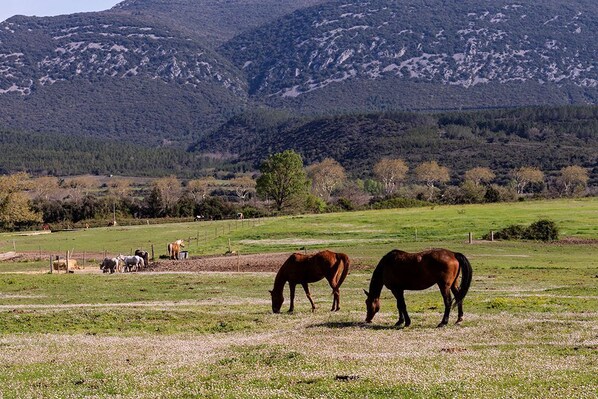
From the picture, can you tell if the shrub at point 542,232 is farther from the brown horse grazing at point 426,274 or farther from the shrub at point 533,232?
the brown horse grazing at point 426,274

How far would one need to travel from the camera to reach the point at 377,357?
17422 mm

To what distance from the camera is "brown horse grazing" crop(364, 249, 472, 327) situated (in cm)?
2197

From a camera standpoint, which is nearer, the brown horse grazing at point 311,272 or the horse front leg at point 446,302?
the horse front leg at point 446,302

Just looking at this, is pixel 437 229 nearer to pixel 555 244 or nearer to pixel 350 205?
pixel 555 244

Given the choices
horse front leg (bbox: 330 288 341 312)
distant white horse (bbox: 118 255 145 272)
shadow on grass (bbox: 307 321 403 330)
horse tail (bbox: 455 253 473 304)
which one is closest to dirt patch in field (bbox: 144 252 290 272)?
distant white horse (bbox: 118 255 145 272)

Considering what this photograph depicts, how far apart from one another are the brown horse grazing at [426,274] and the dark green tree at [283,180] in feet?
367

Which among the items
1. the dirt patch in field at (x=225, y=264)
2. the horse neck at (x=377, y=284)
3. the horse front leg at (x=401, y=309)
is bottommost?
the dirt patch in field at (x=225, y=264)

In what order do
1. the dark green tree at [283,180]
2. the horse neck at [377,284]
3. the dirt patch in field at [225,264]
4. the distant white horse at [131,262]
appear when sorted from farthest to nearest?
1. the dark green tree at [283,180]
2. the distant white horse at [131,262]
3. the dirt patch in field at [225,264]
4. the horse neck at [377,284]

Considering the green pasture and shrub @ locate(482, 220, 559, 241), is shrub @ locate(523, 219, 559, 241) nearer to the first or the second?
shrub @ locate(482, 220, 559, 241)

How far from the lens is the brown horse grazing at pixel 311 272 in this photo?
26609 mm

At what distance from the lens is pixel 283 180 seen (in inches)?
5335

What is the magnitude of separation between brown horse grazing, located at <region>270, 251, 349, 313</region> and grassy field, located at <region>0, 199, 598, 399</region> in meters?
0.68

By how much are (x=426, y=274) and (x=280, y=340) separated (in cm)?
458

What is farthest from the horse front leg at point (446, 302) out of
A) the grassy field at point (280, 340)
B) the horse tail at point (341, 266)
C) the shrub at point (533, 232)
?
the shrub at point (533, 232)
